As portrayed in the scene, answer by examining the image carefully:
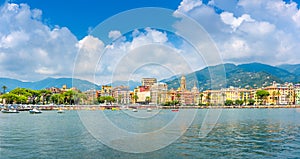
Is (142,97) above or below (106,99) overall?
above

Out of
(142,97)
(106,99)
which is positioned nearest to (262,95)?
(142,97)

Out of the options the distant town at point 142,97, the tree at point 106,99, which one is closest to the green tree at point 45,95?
the distant town at point 142,97

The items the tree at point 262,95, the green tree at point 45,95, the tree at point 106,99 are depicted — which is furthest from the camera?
the tree at point 262,95

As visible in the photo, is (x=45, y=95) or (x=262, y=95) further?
(x=262, y=95)

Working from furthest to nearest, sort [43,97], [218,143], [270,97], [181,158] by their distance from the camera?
[270,97], [43,97], [218,143], [181,158]

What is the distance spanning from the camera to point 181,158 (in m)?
12.7

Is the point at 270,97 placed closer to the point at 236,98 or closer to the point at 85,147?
the point at 236,98

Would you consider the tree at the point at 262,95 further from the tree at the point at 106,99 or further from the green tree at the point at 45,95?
the green tree at the point at 45,95

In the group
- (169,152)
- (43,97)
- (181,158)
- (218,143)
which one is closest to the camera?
(181,158)

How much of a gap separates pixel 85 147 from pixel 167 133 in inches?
243

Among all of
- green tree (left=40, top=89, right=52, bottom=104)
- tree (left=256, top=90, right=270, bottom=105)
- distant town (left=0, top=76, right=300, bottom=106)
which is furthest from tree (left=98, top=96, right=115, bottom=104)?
tree (left=256, top=90, right=270, bottom=105)

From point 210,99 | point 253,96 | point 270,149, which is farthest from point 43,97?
point 270,149

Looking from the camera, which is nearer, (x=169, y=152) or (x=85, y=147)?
(x=169, y=152)

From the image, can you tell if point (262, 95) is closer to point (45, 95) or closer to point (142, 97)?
point (142, 97)
